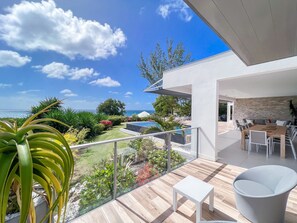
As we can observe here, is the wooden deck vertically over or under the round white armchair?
under

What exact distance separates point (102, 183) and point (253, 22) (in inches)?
127

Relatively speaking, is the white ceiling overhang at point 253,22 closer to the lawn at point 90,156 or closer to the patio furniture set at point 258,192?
the patio furniture set at point 258,192

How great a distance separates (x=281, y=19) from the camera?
5.18ft

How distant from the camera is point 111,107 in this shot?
3153 cm

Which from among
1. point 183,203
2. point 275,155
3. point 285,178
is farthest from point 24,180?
point 275,155

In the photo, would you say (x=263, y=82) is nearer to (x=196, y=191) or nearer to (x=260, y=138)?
(x=260, y=138)

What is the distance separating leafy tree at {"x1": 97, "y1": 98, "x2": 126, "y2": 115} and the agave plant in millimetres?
30988

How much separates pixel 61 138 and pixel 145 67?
56.4ft

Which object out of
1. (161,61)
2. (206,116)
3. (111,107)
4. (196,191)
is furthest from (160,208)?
(111,107)

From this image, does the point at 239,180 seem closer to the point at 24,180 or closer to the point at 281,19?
the point at 281,19

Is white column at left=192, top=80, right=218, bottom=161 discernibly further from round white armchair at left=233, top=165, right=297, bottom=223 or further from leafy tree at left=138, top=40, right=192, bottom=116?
leafy tree at left=138, top=40, right=192, bottom=116

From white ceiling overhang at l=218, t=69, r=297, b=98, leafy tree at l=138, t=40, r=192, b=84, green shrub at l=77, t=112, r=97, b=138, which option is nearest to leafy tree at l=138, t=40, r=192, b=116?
leafy tree at l=138, t=40, r=192, b=84

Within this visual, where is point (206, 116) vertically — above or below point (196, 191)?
above

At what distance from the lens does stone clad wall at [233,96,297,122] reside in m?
10.2
